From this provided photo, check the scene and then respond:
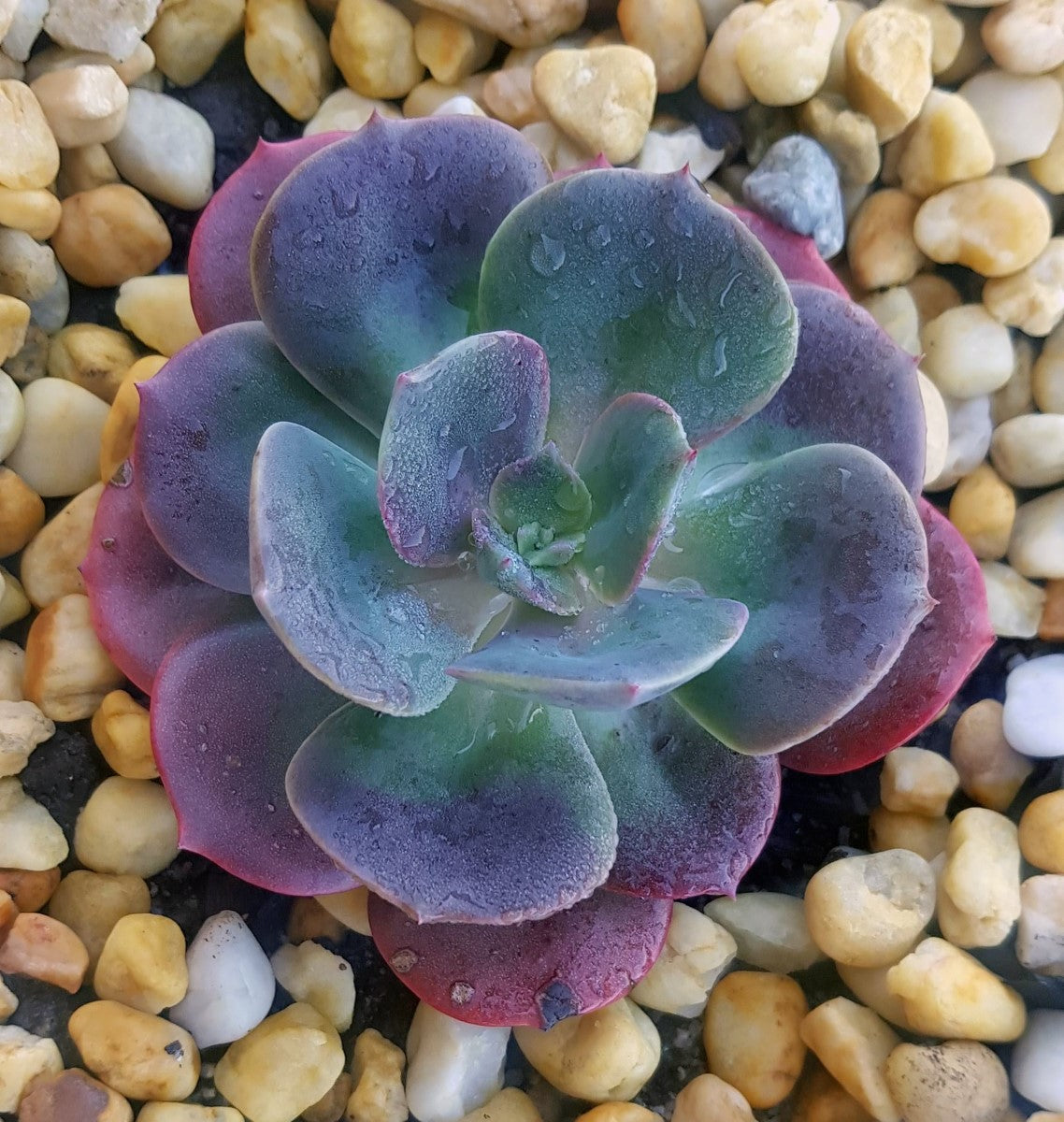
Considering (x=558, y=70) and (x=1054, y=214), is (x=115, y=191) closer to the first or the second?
(x=558, y=70)

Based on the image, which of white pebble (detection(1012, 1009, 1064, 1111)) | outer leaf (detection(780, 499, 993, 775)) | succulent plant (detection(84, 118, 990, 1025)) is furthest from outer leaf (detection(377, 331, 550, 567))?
white pebble (detection(1012, 1009, 1064, 1111))

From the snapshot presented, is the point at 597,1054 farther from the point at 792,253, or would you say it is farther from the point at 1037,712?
the point at 792,253

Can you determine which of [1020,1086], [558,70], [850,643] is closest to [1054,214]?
[558,70]

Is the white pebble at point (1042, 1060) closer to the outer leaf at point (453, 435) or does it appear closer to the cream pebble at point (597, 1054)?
the cream pebble at point (597, 1054)

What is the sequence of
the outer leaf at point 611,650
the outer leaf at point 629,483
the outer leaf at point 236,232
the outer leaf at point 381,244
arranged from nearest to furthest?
the outer leaf at point 611,650 → the outer leaf at point 629,483 → the outer leaf at point 381,244 → the outer leaf at point 236,232

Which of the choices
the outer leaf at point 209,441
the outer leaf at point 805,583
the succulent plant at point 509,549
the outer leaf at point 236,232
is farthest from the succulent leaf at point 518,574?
the outer leaf at point 236,232

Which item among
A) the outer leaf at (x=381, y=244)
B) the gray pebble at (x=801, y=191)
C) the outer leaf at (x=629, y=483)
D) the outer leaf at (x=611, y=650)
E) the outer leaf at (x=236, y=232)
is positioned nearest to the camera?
the outer leaf at (x=611, y=650)

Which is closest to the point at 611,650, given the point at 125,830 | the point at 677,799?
the point at 677,799

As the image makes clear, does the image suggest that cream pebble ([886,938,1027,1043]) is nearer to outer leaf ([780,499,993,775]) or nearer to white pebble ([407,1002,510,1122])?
outer leaf ([780,499,993,775])
